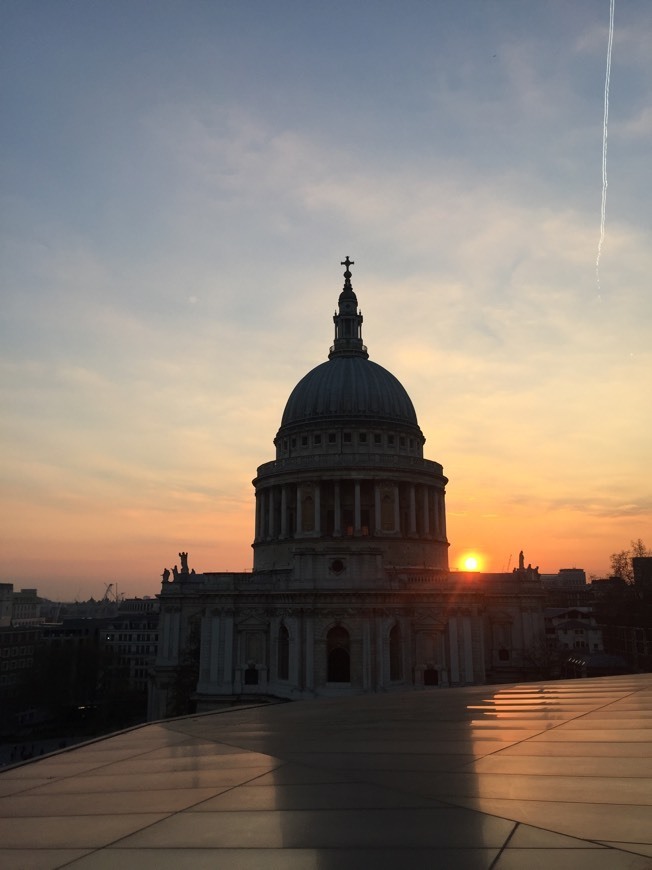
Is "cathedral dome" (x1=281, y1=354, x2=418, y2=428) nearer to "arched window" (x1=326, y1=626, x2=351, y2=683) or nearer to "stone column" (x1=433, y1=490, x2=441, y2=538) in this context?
"stone column" (x1=433, y1=490, x2=441, y2=538)

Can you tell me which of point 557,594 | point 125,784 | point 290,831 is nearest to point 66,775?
point 125,784

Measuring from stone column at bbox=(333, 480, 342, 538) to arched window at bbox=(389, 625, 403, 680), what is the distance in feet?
59.2

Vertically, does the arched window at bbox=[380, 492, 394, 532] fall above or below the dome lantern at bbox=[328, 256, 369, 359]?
below

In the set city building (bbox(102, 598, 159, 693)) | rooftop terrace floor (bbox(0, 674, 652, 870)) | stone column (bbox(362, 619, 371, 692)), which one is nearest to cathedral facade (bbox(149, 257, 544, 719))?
stone column (bbox(362, 619, 371, 692))

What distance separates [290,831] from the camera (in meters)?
10.1

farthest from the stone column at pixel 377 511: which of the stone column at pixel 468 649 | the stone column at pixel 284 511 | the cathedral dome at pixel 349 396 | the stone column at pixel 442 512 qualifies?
the stone column at pixel 468 649

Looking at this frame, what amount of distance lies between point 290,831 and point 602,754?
7713 millimetres

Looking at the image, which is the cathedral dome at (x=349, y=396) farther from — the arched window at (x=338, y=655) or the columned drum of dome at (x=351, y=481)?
the arched window at (x=338, y=655)

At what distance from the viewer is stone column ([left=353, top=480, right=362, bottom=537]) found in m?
83.7

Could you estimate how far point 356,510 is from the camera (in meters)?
84.7

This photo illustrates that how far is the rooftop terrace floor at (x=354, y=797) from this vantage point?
358 inches

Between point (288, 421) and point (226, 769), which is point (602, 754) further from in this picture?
point (288, 421)

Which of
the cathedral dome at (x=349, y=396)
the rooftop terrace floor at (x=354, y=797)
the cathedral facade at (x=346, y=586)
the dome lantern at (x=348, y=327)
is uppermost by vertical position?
the dome lantern at (x=348, y=327)

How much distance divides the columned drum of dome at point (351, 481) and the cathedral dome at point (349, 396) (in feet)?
0.48
